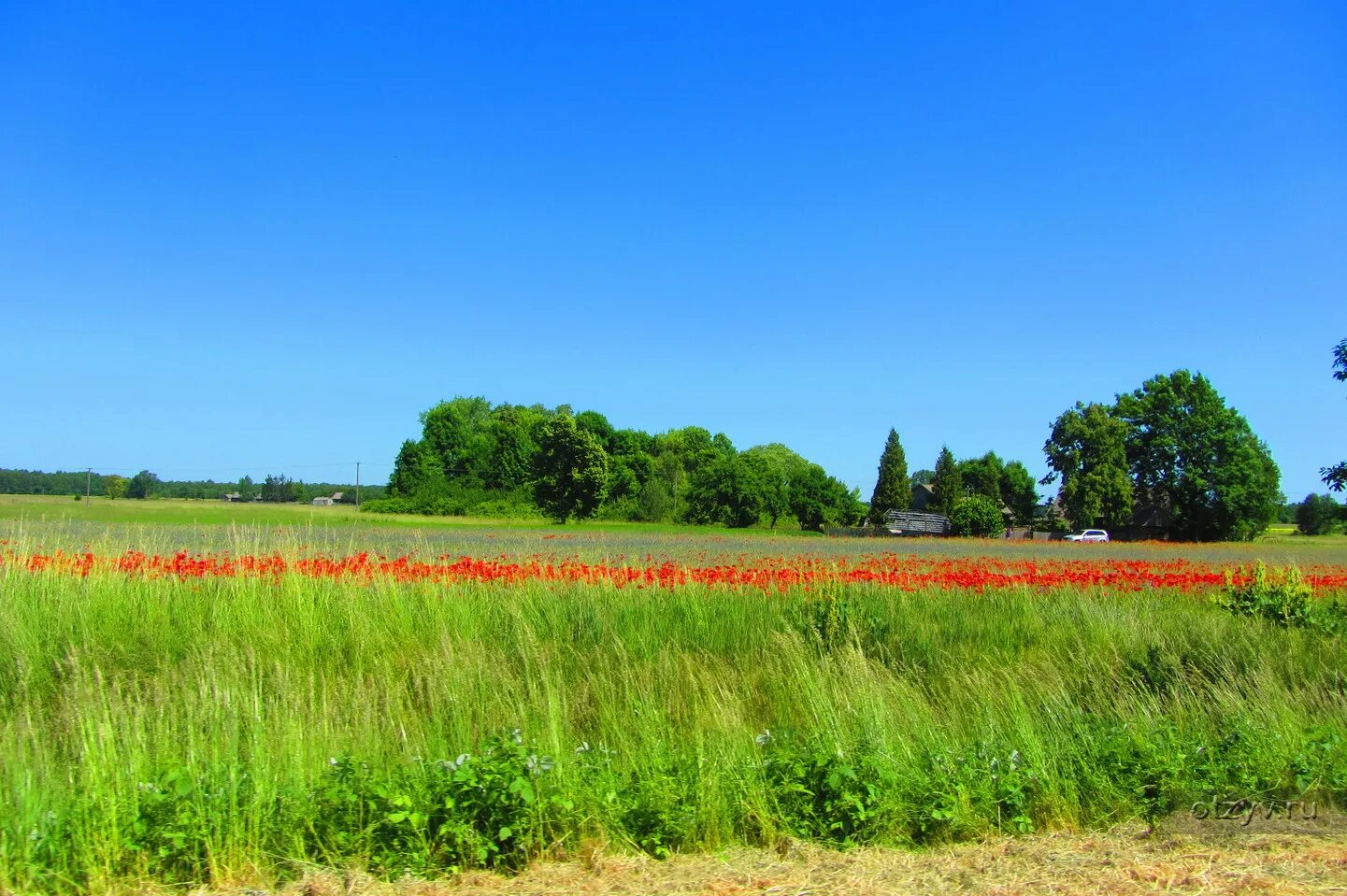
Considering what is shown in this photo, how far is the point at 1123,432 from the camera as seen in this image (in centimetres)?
6788

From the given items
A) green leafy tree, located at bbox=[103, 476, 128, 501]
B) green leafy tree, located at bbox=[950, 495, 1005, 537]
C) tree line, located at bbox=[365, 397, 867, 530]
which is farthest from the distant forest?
green leafy tree, located at bbox=[950, 495, 1005, 537]

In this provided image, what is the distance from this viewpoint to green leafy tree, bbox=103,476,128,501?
77.8m

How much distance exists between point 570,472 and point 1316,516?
76.0 metres

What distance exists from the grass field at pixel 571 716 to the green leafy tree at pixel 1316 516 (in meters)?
97.1

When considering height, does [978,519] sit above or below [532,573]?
above

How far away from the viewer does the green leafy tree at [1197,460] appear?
212ft

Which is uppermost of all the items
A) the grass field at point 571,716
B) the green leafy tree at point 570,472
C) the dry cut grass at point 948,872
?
the green leafy tree at point 570,472

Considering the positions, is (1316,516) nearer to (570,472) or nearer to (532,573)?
(570,472)

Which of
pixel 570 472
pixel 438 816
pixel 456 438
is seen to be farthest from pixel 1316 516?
pixel 438 816

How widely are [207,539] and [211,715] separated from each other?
9333mm

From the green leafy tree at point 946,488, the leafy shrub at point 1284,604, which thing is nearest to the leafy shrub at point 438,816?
the leafy shrub at point 1284,604

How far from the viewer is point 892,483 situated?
8431 cm

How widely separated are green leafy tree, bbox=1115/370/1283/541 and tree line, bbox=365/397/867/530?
23645 mm

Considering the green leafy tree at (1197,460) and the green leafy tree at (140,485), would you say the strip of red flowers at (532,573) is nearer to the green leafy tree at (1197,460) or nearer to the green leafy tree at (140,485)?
the green leafy tree at (1197,460)
